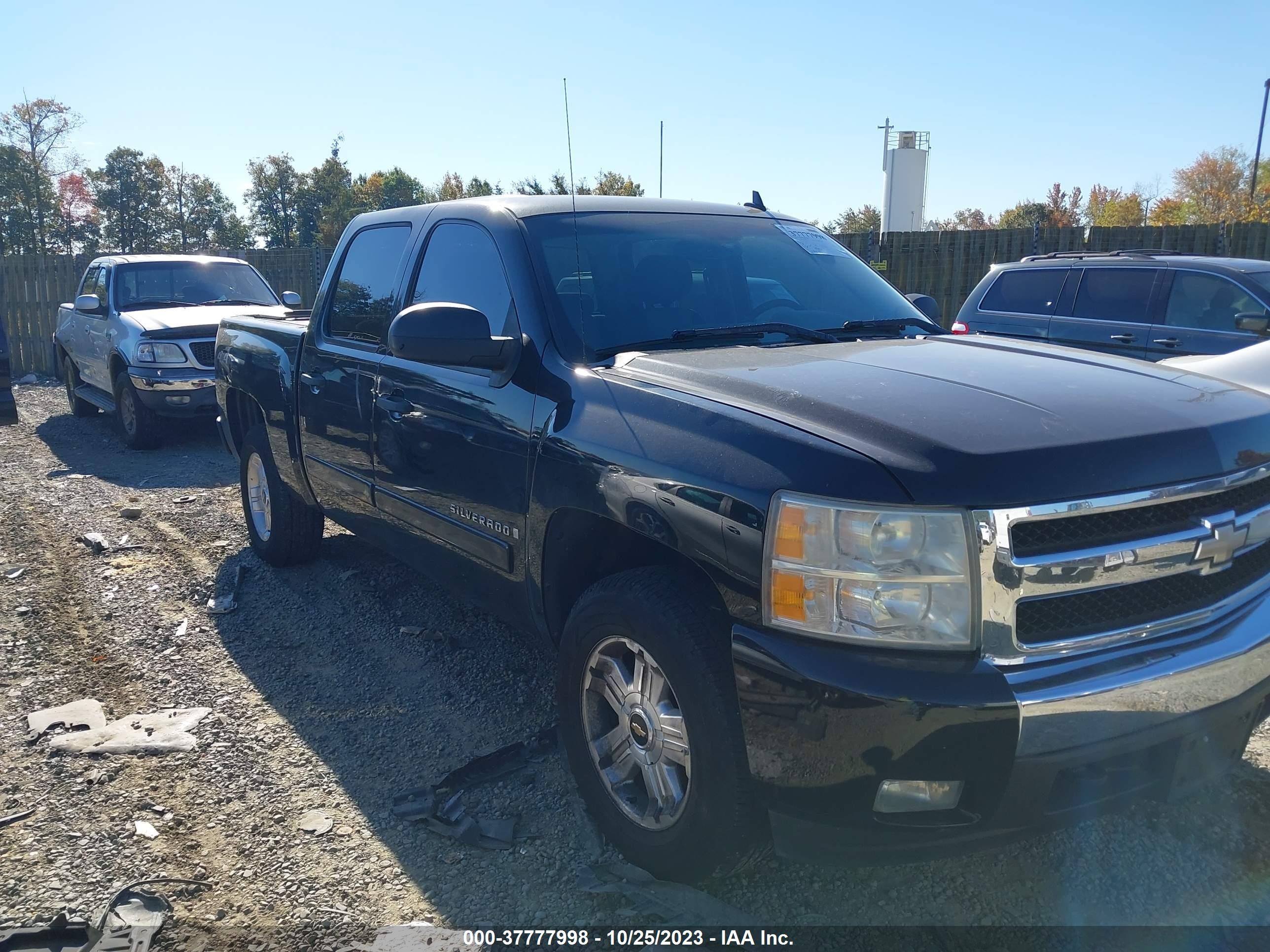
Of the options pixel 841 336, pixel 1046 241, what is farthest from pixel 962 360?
Result: pixel 1046 241

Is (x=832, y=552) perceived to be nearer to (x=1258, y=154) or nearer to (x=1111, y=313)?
(x=1111, y=313)

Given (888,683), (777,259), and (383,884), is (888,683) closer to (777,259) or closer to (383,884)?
(383,884)

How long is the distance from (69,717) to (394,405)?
5.91 feet

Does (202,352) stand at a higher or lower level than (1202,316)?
lower

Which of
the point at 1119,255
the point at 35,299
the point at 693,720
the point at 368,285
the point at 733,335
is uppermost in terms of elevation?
the point at 1119,255

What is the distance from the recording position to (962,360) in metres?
3.14

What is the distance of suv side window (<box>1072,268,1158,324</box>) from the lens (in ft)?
27.6

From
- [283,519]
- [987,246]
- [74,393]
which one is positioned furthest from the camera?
[987,246]

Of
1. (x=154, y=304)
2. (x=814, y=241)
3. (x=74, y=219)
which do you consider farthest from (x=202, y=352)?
(x=74, y=219)

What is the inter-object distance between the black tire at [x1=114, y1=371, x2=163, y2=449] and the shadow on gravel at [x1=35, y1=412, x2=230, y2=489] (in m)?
0.09

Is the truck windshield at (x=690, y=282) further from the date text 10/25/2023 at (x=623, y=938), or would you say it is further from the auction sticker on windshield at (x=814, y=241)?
the date text 10/25/2023 at (x=623, y=938)

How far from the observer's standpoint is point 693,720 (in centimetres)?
247

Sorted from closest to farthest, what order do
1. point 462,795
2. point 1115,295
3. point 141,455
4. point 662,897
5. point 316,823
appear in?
point 662,897, point 316,823, point 462,795, point 1115,295, point 141,455

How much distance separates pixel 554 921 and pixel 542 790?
0.69 m
